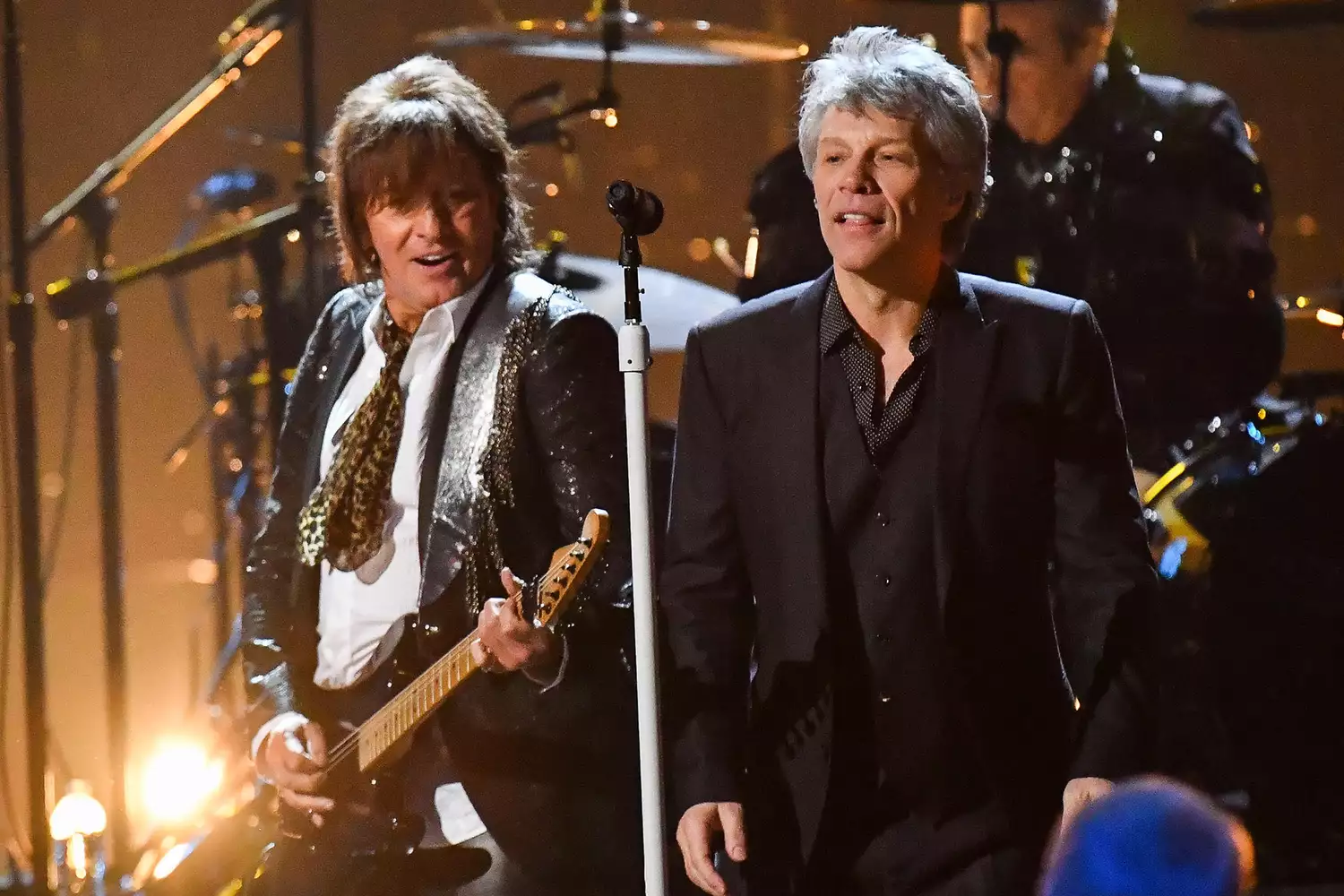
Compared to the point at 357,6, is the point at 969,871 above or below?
below

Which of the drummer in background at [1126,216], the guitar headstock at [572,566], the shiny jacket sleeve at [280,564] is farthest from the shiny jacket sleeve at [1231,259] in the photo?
the guitar headstock at [572,566]

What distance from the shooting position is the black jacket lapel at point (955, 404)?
2045 mm

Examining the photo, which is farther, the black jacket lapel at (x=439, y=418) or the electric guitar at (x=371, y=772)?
the black jacket lapel at (x=439, y=418)

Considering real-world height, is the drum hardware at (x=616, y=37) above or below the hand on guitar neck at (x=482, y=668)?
above

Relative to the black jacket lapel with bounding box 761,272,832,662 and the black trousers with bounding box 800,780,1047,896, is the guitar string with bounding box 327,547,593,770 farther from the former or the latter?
the black trousers with bounding box 800,780,1047,896

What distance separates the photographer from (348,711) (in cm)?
259

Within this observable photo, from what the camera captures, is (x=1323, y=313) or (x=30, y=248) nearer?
(x=1323, y=313)

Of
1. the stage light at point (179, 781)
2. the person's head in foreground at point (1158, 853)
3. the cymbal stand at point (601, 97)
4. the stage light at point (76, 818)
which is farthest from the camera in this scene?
the stage light at point (179, 781)

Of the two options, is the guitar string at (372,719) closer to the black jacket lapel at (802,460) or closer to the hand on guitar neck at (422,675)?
the hand on guitar neck at (422,675)

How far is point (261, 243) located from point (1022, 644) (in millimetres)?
3170

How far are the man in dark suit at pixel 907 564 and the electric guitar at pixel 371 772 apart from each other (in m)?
0.42

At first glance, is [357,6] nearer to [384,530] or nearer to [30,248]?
[30,248]

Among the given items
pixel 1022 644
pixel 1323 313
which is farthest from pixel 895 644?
pixel 1323 313

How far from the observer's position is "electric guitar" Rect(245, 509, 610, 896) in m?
2.37
